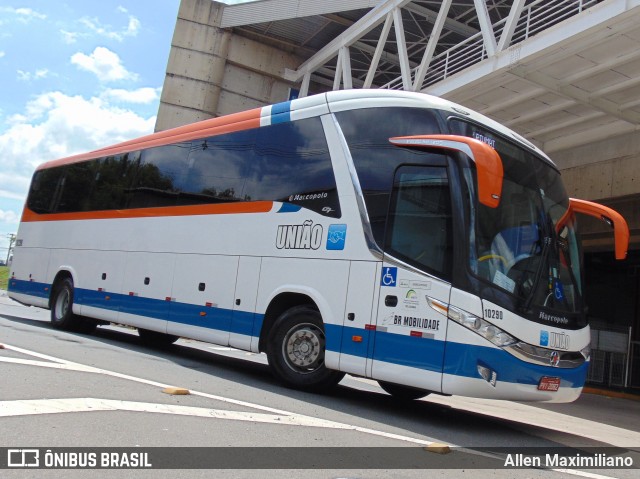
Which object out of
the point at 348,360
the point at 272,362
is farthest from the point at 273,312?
the point at 348,360

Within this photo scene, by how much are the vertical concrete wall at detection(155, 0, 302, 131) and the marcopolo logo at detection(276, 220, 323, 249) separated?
57.8 ft

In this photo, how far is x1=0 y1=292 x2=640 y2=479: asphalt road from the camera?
4293 millimetres

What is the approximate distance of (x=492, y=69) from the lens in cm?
1264

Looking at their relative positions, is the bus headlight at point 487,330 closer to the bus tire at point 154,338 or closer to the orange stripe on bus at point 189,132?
the orange stripe on bus at point 189,132

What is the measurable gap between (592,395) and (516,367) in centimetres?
1246

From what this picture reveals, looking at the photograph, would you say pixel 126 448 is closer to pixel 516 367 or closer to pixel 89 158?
pixel 516 367

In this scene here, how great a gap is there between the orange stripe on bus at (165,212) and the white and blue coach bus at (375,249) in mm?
39

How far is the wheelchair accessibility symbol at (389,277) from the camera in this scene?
22.2ft

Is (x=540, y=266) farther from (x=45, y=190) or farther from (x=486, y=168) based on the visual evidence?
(x=45, y=190)

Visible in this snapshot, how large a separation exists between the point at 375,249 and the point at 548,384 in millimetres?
2361

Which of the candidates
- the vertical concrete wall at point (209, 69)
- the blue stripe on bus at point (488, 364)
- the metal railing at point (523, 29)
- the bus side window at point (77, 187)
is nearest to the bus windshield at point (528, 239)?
the blue stripe on bus at point (488, 364)

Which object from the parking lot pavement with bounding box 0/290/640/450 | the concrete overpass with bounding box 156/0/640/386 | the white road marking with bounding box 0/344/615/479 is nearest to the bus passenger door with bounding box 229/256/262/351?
the white road marking with bounding box 0/344/615/479

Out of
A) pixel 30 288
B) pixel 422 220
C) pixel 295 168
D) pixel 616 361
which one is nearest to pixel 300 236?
pixel 295 168

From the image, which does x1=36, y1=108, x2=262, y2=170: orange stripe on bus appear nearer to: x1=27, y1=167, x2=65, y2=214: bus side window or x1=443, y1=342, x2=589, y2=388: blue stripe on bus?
x1=27, y1=167, x2=65, y2=214: bus side window
